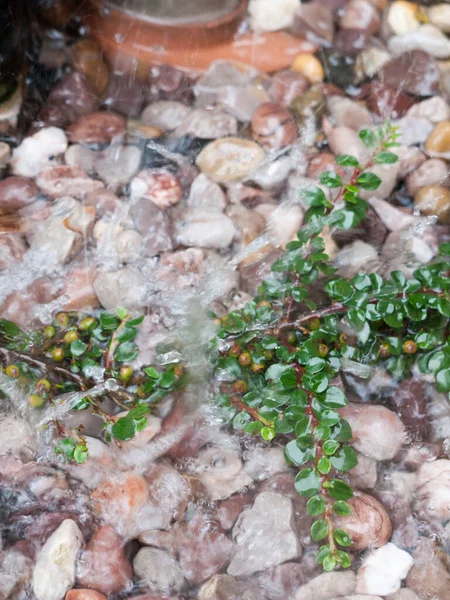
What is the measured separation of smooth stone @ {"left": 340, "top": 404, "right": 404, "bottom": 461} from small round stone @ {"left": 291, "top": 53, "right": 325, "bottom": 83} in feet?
4.59

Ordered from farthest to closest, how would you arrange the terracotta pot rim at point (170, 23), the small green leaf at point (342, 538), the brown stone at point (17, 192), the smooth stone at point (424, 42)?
the smooth stone at point (424, 42), the terracotta pot rim at point (170, 23), the brown stone at point (17, 192), the small green leaf at point (342, 538)

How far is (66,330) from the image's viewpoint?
71.2 inches

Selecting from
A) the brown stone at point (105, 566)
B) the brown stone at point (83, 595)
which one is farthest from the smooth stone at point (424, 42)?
the brown stone at point (83, 595)

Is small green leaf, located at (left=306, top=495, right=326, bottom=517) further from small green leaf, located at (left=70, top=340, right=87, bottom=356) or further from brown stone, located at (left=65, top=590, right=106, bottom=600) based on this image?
small green leaf, located at (left=70, top=340, right=87, bottom=356)

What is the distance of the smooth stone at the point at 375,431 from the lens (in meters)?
1.70

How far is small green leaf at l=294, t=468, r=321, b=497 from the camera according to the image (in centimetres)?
146

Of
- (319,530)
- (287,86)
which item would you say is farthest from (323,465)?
(287,86)

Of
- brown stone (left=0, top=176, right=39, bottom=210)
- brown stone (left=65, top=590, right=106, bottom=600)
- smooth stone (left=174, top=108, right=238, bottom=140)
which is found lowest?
brown stone (left=65, top=590, right=106, bottom=600)

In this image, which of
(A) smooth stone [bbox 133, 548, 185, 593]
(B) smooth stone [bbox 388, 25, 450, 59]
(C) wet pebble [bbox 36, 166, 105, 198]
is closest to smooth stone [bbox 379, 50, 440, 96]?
(B) smooth stone [bbox 388, 25, 450, 59]

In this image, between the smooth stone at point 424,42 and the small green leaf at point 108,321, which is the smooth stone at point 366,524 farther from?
the smooth stone at point 424,42

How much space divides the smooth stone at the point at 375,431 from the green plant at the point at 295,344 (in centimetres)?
5

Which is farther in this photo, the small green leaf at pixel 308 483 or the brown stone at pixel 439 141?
the brown stone at pixel 439 141

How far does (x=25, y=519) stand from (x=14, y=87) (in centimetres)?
151

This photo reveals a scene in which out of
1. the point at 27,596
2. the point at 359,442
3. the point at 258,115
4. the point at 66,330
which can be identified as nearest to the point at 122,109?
Answer: the point at 258,115
